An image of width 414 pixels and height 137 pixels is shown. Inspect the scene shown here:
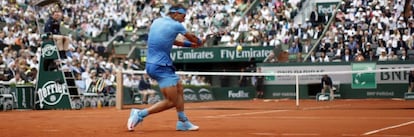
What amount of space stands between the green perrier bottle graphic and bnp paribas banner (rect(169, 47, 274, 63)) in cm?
491

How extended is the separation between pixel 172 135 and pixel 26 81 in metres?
15.7

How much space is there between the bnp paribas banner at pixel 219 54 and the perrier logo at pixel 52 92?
13270 millimetres

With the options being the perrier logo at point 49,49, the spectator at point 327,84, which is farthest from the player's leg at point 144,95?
the perrier logo at point 49,49

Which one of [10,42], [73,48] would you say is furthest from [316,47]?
[10,42]

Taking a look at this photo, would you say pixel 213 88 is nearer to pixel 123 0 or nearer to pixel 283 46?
pixel 283 46

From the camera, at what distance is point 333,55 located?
33812mm

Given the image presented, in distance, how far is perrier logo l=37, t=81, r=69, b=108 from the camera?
24.6 meters

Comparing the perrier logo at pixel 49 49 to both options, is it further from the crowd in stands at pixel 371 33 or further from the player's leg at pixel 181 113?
the crowd in stands at pixel 371 33

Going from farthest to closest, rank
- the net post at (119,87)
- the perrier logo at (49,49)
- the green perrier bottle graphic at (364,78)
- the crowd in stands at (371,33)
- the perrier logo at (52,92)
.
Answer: the crowd in stands at (371,33) → the green perrier bottle graphic at (364,78) → the perrier logo at (52,92) → the perrier logo at (49,49) → the net post at (119,87)

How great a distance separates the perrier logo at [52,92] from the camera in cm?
2459

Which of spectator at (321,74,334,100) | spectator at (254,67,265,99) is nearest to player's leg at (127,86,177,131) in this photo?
spectator at (321,74,334,100)

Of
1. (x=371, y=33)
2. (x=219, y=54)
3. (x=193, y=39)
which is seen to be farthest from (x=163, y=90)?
(x=219, y=54)

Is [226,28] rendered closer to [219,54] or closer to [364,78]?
[219,54]

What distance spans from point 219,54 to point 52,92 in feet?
44.8
